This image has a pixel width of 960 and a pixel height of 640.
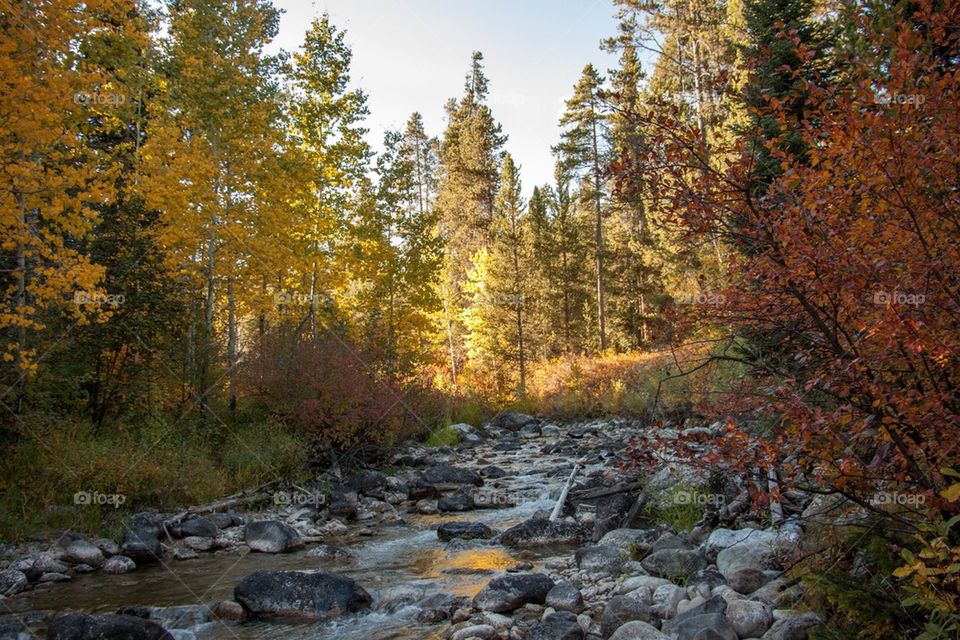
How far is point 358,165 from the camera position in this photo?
1839 cm

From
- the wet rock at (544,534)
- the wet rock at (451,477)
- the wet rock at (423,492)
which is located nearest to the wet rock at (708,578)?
the wet rock at (544,534)

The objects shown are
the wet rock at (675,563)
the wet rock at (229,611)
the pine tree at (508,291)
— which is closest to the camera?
the wet rock at (675,563)

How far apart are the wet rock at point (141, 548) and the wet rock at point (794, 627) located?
7104 millimetres

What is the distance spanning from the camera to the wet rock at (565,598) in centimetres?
570

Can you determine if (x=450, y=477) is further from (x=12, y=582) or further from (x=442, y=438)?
(x=12, y=582)

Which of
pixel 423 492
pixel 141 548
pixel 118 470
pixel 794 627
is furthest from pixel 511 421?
pixel 794 627

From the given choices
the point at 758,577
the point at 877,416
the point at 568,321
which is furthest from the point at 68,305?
the point at 568,321

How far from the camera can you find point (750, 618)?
14.3ft

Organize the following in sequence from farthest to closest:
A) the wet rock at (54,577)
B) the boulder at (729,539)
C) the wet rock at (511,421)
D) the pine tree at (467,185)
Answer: the pine tree at (467,185), the wet rock at (511,421), the wet rock at (54,577), the boulder at (729,539)

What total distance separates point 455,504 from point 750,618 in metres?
7.01

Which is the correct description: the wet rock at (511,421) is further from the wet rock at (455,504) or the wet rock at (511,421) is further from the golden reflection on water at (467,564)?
the golden reflection on water at (467,564)

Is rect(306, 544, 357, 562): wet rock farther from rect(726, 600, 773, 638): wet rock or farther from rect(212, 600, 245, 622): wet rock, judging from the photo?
rect(726, 600, 773, 638): wet rock

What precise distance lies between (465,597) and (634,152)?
4.66 metres

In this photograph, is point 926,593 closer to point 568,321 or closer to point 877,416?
point 877,416
